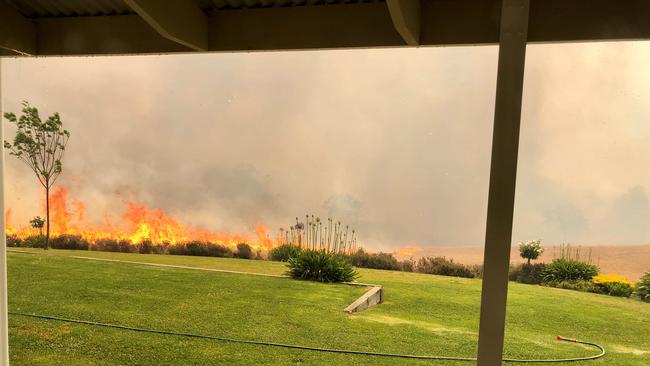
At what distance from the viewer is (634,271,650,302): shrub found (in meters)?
4.36

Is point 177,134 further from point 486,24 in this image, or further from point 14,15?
point 486,24

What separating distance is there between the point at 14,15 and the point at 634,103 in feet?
16.7

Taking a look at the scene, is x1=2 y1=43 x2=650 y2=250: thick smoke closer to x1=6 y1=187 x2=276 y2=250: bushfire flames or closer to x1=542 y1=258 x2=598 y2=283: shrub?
x1=6 y1=187 x2=276 y2=250: bushfire flames

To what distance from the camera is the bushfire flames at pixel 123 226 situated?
534 cm

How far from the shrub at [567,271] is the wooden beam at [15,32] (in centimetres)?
473

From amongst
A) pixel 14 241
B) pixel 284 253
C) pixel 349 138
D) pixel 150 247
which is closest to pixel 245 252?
pixel 284 253

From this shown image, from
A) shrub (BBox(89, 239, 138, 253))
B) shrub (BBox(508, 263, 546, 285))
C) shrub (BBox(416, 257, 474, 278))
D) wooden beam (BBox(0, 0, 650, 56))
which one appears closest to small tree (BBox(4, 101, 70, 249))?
shrub (BBox(89, 239, 138, 253))

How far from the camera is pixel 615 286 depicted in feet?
14.5

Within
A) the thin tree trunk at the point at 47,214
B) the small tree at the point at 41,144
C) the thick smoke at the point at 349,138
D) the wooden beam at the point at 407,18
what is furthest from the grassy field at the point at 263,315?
the wooden beam at the point at 407,18

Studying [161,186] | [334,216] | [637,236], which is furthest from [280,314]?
[637,236]

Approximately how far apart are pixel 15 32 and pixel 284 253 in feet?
12.0

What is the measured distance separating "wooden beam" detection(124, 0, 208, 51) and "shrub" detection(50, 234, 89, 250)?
4567mm

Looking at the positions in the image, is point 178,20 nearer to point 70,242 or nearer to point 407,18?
point 407,18

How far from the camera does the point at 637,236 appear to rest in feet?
14.2
